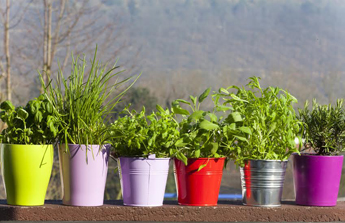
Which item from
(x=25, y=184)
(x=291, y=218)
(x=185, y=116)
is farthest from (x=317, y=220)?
(x=25, y=184)

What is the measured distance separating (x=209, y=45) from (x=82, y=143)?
6.71 m

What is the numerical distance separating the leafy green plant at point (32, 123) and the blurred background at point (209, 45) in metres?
4.64

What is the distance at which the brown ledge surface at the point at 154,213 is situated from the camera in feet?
4.74

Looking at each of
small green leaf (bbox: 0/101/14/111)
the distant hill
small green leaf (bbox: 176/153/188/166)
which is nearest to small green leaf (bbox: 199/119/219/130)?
small green leaf (bbox: 176/153/188/166)

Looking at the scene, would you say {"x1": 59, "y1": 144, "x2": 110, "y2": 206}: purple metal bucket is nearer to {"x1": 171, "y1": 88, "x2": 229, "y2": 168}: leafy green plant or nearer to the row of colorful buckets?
the row of colorful buckets

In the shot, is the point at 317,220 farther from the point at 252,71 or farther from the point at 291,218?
the point at 252,71

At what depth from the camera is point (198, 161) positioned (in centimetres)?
149

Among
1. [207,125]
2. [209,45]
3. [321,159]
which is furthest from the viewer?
[209,45]

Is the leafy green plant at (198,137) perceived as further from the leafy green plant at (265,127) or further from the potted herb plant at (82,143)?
the potted herb plant at (82,143)

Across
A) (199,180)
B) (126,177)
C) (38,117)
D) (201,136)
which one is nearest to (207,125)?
(201,136)

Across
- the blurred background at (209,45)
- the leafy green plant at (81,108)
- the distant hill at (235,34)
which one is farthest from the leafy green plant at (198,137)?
the distant hill at (235,34)

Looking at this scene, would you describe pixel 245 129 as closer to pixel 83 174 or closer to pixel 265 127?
pixel 265 127

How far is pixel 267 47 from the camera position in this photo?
27.3 feet

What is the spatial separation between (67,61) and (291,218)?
4.91 m
